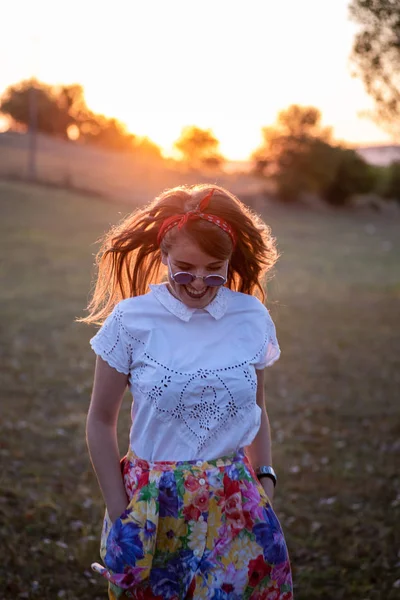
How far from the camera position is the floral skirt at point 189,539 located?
8.54 ft

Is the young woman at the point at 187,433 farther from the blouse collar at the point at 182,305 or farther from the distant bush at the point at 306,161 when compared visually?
the distant bush at the point at 306,161

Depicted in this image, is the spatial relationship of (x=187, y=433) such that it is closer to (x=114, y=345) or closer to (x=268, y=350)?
(x=114, y=345)

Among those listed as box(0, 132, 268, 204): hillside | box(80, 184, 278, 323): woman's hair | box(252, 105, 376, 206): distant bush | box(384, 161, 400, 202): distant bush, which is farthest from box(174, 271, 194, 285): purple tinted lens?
box(384, 161, 400, 202): distant bush

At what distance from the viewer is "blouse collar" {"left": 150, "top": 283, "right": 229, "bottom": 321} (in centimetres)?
273

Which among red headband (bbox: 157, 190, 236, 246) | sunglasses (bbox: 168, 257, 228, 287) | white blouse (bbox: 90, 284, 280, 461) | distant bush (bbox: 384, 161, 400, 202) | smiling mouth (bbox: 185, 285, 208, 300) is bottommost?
distant bush (bbox: 384, 161, 400, 202)

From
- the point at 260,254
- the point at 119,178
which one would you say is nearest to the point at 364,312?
the point at 260,254

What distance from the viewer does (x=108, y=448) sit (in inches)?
108

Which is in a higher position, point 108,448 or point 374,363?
point 108,448

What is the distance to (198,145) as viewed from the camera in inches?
2972

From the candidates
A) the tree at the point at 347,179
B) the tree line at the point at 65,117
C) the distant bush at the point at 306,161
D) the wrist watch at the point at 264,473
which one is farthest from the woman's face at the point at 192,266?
the tree at the point at 347,179

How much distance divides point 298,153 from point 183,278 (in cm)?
6096

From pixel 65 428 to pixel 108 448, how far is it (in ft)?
19.6

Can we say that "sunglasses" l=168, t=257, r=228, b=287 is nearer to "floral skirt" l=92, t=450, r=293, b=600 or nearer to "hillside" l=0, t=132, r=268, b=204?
"floral skirt" l=92, t=450, r=293, b=600

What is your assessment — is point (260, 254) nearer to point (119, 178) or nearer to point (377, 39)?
point (377, 39)
